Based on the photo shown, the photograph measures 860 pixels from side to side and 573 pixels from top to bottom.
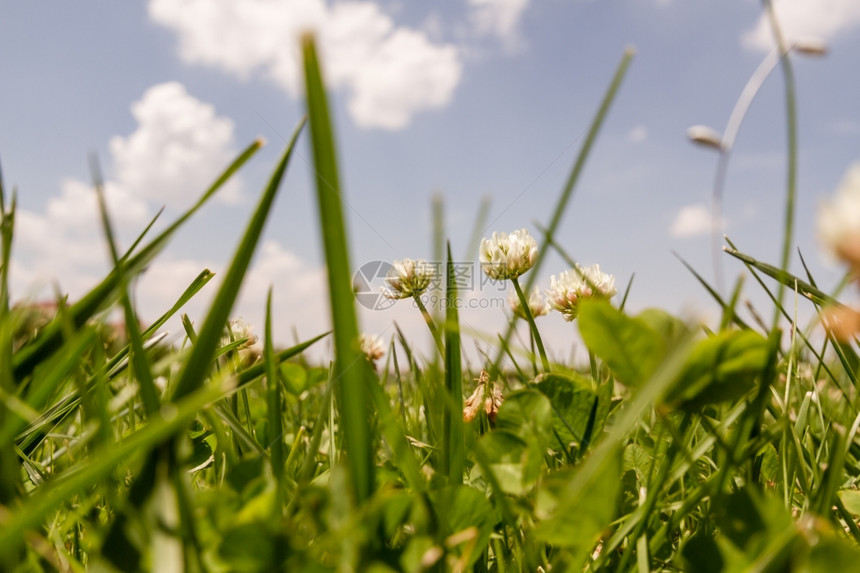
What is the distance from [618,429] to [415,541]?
11 centimetres

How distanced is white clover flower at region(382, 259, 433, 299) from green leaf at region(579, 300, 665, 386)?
0.57 m

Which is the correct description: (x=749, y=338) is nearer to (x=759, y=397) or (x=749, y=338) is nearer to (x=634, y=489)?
(x=759, y=397)

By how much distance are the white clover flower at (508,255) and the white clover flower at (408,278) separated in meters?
0.09

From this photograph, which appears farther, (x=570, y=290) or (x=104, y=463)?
(x=570, y=290)

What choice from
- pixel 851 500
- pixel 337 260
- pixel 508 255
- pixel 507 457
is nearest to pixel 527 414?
pixel 507 457

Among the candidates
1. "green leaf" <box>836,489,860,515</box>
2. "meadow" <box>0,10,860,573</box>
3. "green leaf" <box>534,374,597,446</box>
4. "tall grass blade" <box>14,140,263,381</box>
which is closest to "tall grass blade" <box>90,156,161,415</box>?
"meadow" <box>0,10,860,573</box>

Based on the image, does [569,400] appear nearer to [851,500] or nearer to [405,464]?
[405,464]

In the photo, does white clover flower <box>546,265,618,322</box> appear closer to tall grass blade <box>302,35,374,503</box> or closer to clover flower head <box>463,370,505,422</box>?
clover flower head <box>463,370,505,422</box>

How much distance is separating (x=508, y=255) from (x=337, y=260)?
702mm

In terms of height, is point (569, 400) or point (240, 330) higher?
point (240, 330)

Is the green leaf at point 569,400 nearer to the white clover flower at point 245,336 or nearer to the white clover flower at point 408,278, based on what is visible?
the white clover flower at point 408,278

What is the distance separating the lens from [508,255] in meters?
0.92

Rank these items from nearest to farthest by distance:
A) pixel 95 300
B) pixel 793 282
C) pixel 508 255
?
1. pixel 95 300
2. pixel 793 282
3. pixel 508 255

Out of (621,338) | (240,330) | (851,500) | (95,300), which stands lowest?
(851,500)
